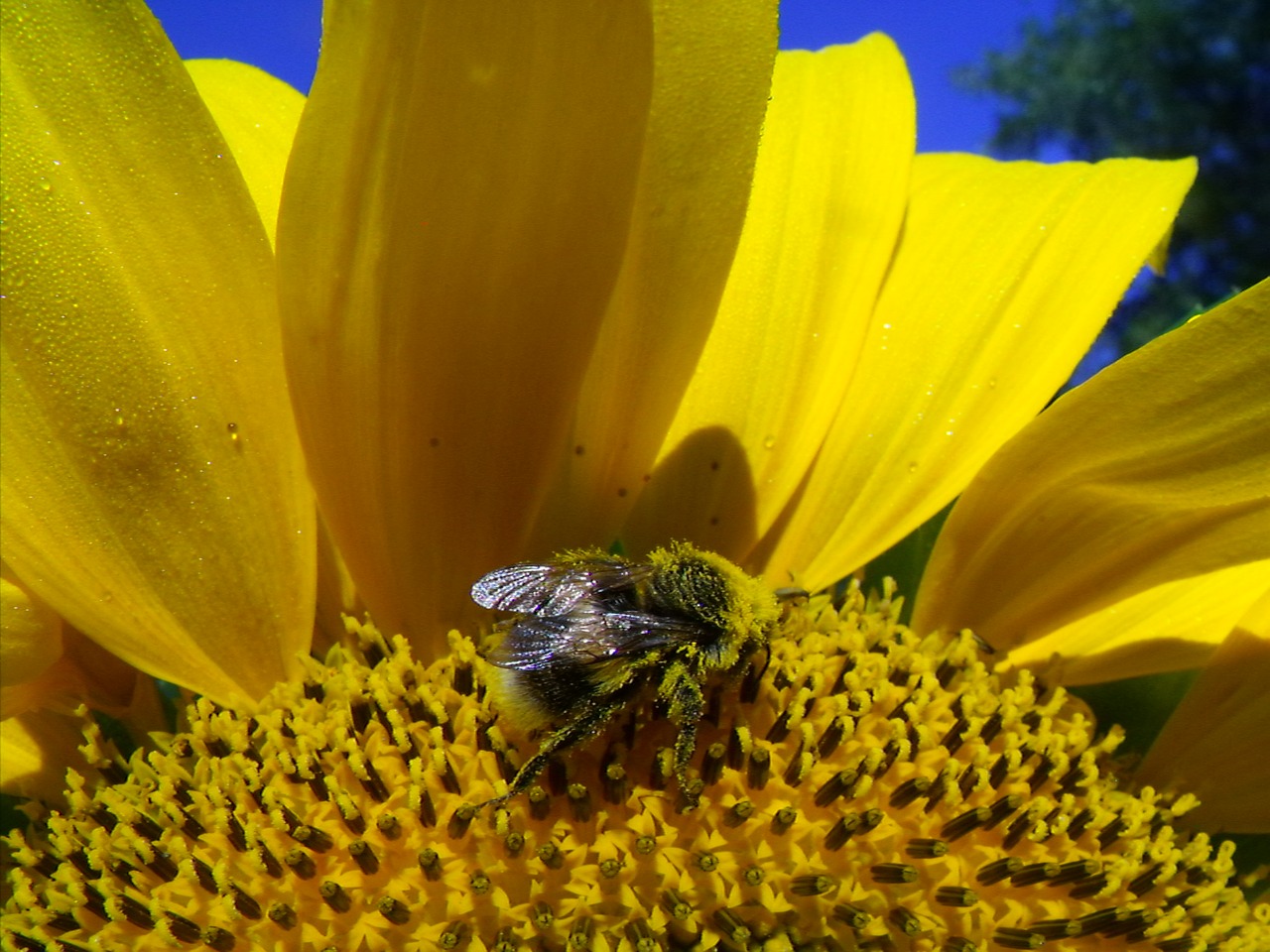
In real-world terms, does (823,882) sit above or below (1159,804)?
below

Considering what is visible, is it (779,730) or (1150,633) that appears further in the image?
(1150,633)

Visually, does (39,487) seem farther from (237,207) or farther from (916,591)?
(916,591)

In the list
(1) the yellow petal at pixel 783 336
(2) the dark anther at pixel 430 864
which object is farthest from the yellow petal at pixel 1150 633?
(2) the dark anther at pixel 430 864

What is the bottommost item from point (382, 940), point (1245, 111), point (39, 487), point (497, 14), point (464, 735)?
point (382, 940)

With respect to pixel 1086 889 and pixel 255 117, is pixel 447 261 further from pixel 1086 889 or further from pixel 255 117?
pixel 1086 889

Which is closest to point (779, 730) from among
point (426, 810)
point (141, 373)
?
point (426, 810)

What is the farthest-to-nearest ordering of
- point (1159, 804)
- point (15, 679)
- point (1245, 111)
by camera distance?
point (1245, 111) → point (1159, 804) → point (15, 679)

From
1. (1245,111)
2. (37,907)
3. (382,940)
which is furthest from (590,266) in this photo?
(1245,111)

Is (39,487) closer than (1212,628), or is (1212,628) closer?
(39,487)
